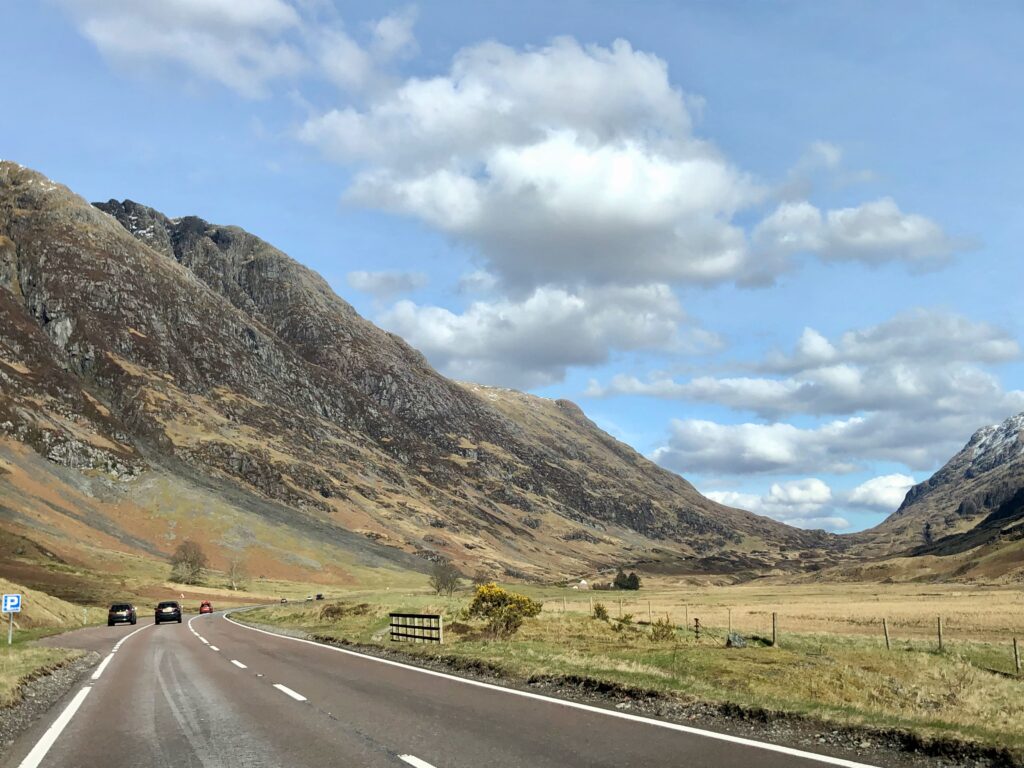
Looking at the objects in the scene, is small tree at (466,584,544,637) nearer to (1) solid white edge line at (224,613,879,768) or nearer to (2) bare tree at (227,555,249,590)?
(1) solid white edge line at (224,613,879,768)

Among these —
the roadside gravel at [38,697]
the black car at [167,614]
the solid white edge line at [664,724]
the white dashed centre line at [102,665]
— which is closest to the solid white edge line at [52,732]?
the roadside gravel at [38,697]

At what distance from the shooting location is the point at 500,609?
112 feet

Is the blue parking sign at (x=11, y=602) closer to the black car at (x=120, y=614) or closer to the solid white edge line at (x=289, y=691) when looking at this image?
the solid white edge line at (x=289, y=691)

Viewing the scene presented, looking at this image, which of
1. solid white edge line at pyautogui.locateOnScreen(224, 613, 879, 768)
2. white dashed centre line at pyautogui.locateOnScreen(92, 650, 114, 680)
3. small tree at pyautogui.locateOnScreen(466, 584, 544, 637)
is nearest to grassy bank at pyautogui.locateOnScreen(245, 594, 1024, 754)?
small tree at pyautogui.locateOnScreen(466, 584, 544, 637)

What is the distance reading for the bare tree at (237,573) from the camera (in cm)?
12212

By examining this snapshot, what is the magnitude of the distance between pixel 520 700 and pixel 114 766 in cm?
691

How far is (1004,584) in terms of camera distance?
104 metres

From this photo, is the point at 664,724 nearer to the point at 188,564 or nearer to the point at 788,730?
the point at 788,730

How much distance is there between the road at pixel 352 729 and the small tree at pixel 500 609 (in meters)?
13.1

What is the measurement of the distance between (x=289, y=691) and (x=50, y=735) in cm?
507

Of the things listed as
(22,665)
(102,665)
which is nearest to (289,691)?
(22,665)

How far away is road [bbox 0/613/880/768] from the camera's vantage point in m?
9.98

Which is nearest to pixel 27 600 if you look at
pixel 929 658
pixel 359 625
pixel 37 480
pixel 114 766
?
pixel 359 625

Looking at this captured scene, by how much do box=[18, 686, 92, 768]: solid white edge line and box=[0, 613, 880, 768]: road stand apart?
3cm
